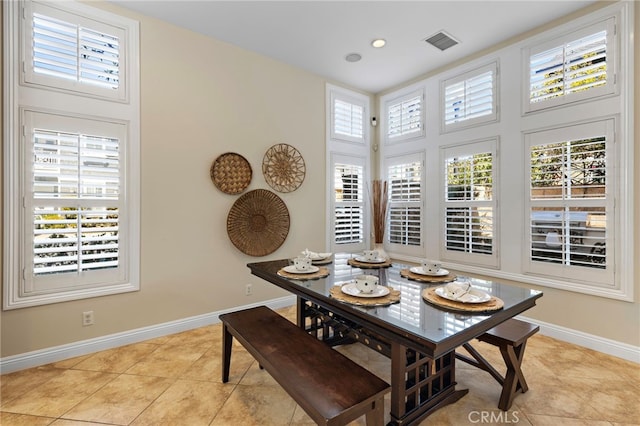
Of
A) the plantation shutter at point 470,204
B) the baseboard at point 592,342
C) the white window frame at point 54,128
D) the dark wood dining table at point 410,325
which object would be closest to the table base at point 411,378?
the dark wood dining table at point 410,325

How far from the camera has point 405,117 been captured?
4.25 metres

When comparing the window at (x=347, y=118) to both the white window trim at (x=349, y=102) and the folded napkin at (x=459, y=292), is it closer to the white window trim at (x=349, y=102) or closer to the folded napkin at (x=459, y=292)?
the white window trim at (x=349, y=102)

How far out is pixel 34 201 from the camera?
7.63 ft

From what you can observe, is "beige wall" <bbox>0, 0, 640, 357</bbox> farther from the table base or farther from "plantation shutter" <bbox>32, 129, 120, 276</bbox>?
the table base

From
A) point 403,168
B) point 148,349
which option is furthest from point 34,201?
point 403,168

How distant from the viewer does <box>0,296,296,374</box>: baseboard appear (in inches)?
90.2

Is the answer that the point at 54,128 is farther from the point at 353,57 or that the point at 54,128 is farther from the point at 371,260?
the point at 353,57

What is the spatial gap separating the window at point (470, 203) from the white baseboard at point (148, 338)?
2.85ft

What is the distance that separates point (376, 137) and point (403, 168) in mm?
728

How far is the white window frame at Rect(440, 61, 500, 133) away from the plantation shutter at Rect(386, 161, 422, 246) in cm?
63

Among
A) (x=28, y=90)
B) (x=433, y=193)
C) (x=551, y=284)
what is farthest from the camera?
(x=433, y=193)

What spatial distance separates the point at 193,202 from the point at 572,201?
3.63 m

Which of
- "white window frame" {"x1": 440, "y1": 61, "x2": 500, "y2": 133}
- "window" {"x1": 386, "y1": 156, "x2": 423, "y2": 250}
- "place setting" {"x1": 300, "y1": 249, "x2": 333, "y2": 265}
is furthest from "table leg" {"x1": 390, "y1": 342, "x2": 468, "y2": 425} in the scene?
"white window frame" {"x1": 440, "y1": 61, "x2": 500, "y2": 133}

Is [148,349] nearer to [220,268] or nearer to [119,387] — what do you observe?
[119,387]
